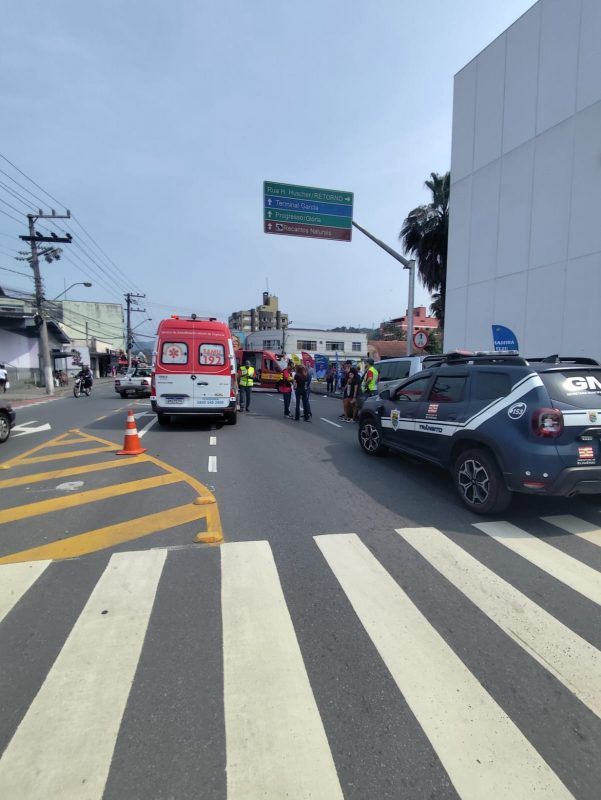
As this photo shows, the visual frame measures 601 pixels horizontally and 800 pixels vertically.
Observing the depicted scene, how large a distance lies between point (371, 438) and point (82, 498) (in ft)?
16.1

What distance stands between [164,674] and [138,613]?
72cm

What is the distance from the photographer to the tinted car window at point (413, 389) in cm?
671

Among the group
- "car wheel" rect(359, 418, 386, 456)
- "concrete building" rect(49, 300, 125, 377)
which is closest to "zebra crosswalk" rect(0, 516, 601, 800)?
"car wheel" rect(359, 418, 386, 456)

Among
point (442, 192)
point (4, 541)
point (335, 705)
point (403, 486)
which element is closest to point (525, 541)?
point (403, 486)

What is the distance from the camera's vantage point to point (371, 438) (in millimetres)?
8195

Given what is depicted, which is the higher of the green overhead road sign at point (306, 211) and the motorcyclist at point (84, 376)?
the green overhead road sign at point (306, 211)

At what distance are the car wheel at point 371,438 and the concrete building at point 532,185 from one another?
7.72 m

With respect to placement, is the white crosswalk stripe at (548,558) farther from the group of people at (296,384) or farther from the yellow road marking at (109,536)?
the group of people at (296,384)

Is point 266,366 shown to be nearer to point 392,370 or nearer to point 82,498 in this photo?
point 392,370

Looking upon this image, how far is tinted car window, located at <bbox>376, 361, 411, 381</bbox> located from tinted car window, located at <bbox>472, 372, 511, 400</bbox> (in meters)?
5.96

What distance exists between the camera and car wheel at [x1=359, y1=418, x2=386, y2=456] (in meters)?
7.97

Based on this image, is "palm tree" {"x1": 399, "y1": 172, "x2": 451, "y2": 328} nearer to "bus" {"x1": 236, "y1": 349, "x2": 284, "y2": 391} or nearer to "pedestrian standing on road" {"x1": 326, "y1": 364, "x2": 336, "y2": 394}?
"pedestrian standing on road" {"x1": 326, "y1": 364, "x2": 336, "y2": 394}

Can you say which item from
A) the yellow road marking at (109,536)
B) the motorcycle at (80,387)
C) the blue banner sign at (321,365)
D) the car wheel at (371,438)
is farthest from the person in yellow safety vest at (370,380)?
the blue banner sign at (321,365)

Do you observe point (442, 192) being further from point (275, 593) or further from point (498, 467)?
point (275, 593)
